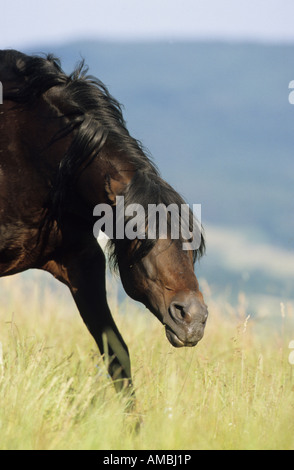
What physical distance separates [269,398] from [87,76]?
2.71m

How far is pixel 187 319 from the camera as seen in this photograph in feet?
13.9

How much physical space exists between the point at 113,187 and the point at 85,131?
1.49ft

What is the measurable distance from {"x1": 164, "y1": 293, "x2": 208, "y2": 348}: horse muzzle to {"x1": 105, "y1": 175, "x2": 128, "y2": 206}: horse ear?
0.82 meters

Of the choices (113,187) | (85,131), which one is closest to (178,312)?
(113,187)

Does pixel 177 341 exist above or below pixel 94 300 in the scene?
below

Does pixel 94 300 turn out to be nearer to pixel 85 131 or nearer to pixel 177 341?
pixel 177 341

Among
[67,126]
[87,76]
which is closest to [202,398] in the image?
[67,126]

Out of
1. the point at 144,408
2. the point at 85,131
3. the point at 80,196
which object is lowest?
the point at 144,408

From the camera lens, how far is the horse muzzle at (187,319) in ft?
13.9

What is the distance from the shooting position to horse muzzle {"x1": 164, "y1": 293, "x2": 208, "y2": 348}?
4.24m

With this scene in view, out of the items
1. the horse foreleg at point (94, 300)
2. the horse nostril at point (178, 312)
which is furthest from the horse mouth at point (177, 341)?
the horse foreleg at point (94, 300)
